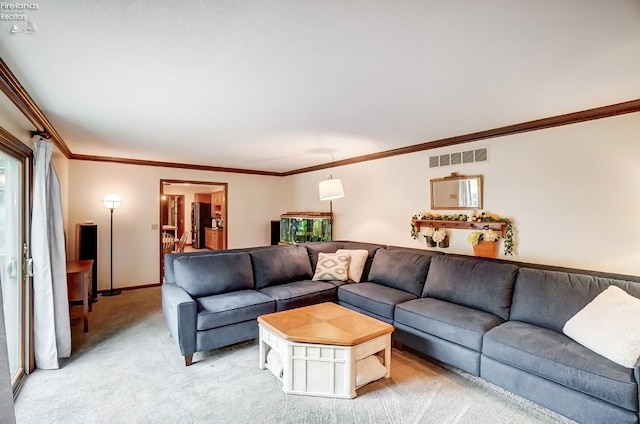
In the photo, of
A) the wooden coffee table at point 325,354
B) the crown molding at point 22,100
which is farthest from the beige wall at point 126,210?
the wooden coffee table at point 325,354

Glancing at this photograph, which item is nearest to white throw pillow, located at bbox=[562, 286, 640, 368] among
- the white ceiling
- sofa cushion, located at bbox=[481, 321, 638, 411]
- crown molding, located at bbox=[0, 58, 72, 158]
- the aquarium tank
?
sofa cushion, located at bbox=[481, 321, 638, 411]

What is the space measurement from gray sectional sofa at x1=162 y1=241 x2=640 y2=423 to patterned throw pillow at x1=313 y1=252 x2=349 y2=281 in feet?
0.38

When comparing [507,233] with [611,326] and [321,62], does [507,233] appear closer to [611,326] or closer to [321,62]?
[611,326]

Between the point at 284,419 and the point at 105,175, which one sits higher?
the point at 105,175

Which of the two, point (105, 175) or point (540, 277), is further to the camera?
point (105, 175)

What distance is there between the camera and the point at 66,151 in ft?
14.8

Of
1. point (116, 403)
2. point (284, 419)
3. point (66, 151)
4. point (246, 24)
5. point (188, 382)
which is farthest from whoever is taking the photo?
point (66, 151)

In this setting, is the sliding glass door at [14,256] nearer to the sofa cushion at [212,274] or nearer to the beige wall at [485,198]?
Answer: the sofa cushion at [212,274]

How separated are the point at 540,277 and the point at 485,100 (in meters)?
1.61

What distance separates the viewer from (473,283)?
10.1 feet

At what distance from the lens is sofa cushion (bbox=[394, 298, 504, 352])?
2562 mm

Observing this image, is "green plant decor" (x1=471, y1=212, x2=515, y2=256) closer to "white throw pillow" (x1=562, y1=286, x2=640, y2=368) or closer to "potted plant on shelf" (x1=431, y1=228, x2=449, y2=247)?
"potted plant on shelf" (x1=431, y1=228, x2=449, y2=247)

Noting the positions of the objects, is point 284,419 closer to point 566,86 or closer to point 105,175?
point 566,86

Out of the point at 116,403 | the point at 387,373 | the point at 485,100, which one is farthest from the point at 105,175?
the point at 485,100
